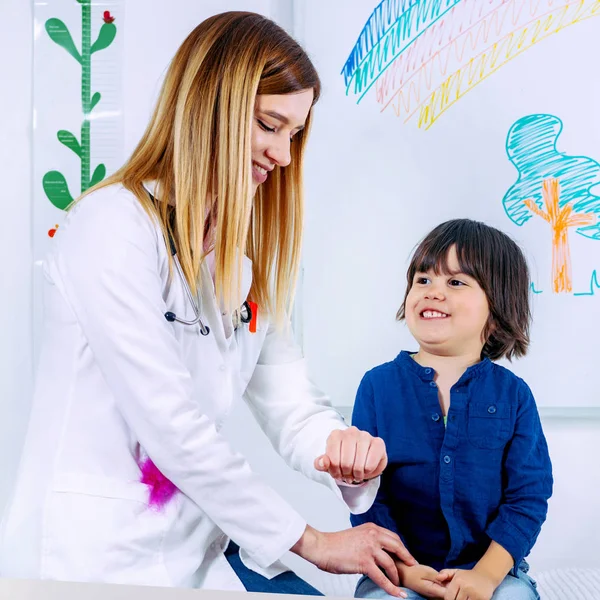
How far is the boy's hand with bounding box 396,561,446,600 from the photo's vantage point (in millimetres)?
1088

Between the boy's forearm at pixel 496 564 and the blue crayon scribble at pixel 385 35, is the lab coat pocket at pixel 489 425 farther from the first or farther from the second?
the blue crayon scribble at pixel 385 35

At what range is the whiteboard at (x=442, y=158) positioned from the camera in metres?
1.76

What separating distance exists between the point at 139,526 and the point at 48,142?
4.08ft

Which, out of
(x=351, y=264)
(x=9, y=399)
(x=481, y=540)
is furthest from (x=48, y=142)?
(x=481, y=540)

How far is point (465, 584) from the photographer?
3.64 feet

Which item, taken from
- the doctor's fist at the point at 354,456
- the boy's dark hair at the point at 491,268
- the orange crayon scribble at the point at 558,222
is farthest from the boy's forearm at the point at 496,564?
the orange crayon scribble at the point at 558,222

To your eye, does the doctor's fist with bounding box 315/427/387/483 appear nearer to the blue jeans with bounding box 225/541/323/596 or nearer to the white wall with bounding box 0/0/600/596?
the blue jeans with bounding box 225/541/323/596

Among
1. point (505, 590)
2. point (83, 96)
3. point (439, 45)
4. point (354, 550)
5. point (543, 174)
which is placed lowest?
point (505, 590)

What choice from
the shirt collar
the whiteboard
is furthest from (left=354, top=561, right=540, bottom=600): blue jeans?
the whiteboard

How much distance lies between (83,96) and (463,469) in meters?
1.29

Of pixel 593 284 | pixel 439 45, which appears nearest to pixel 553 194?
pixel 593 284

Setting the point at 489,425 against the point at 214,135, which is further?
the point at 489,425

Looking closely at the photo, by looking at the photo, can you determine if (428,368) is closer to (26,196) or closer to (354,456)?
(354,456)

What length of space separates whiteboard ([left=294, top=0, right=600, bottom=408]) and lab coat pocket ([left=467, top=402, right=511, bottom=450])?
0.54 meters
